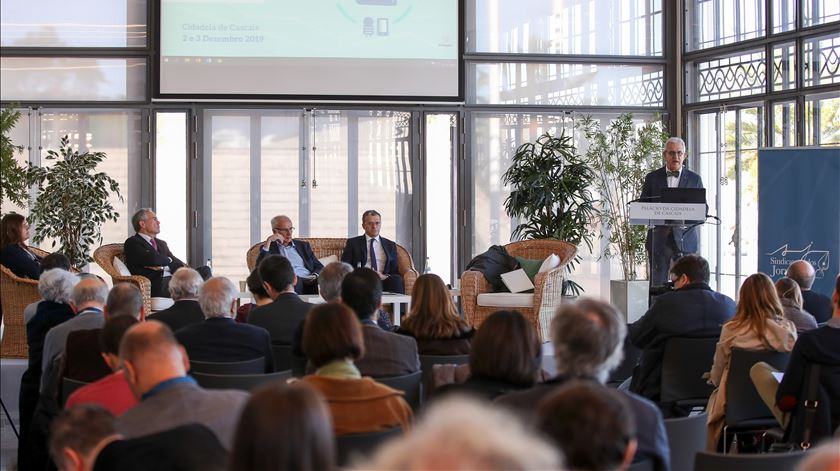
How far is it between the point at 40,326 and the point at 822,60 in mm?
7547

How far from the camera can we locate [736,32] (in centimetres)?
1080

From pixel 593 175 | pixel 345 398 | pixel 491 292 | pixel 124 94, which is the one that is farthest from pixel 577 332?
pixel 124 94

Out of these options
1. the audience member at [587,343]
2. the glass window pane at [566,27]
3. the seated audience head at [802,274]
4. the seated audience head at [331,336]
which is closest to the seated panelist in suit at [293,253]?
the glass window pane at [566,27]

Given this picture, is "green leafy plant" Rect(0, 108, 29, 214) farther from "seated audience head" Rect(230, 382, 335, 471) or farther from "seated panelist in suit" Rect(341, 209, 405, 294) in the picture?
"seated audience head" Rect(230, 382, 335, 471)

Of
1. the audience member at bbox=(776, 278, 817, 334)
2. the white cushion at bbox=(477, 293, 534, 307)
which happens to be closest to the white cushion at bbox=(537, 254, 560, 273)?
the white cushion at bbox=(477, 293, 534, 307)

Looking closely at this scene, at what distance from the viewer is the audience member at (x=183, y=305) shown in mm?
5105

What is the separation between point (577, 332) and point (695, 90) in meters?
9.21

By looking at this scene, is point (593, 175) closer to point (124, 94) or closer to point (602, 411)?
point (124, 94)

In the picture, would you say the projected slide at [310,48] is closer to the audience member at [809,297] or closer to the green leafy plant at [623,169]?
the green leafy plant at [623,169]

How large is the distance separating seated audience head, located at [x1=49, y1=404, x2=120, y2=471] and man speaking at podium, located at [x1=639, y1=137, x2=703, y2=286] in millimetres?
6512

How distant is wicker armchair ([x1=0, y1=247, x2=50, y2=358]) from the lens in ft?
26.4

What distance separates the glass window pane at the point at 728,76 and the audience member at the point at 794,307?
18.5ft

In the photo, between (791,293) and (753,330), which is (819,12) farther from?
(753,330)

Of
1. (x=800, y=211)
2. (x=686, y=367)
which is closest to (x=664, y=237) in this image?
(x=800, y=211)
